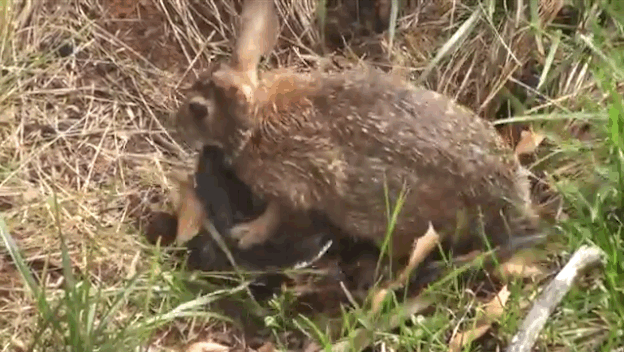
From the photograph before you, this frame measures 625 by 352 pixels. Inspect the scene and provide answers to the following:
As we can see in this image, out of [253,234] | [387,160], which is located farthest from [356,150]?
[253,234]

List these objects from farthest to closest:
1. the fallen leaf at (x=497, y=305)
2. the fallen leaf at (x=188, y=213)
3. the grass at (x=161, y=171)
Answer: the fallen leaf at (x=188, y=213) → the fallen leaf at (x=497, y=305) → the grass at (x=161, y=171)

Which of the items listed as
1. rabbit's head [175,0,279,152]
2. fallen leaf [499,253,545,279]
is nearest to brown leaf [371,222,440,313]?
fallen leaf [499,253,545,279]

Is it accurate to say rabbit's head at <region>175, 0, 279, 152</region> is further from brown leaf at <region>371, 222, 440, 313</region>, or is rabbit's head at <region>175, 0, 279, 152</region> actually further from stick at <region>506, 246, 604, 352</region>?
stick at <region>506, 246, 604, 352</region>


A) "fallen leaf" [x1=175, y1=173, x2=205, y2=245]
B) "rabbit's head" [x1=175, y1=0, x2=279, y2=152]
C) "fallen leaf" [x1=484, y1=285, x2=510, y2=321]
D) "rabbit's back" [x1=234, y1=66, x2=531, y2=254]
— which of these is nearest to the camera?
"fallen leaf" [x1=484, y1=285, x2=510, y2=321]

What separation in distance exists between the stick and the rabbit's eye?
1045 mm

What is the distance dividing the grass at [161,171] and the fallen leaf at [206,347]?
3 cm

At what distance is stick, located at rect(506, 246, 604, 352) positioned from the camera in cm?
227

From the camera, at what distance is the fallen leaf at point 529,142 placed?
9.30 ft

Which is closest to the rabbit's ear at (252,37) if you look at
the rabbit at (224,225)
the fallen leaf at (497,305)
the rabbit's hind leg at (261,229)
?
the rabbit at (224,225)

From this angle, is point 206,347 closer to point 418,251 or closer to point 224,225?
point 224,225

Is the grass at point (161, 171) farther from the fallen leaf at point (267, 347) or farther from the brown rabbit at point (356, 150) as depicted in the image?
the brown rabbit at point (356, 150)

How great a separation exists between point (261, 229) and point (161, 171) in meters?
0.43

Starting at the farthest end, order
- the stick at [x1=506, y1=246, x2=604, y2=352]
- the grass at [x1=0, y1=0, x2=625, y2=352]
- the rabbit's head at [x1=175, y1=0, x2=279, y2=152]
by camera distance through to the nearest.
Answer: the rabbit's head at [x1=175, y1=0, x2=279, y2=152], the grass at [x1=0, y1=0, x2=625, y2=352], the stick at [x1=506, y1=246, x2=604, y2=352]

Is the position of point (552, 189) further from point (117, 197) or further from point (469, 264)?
point (117, 197)
